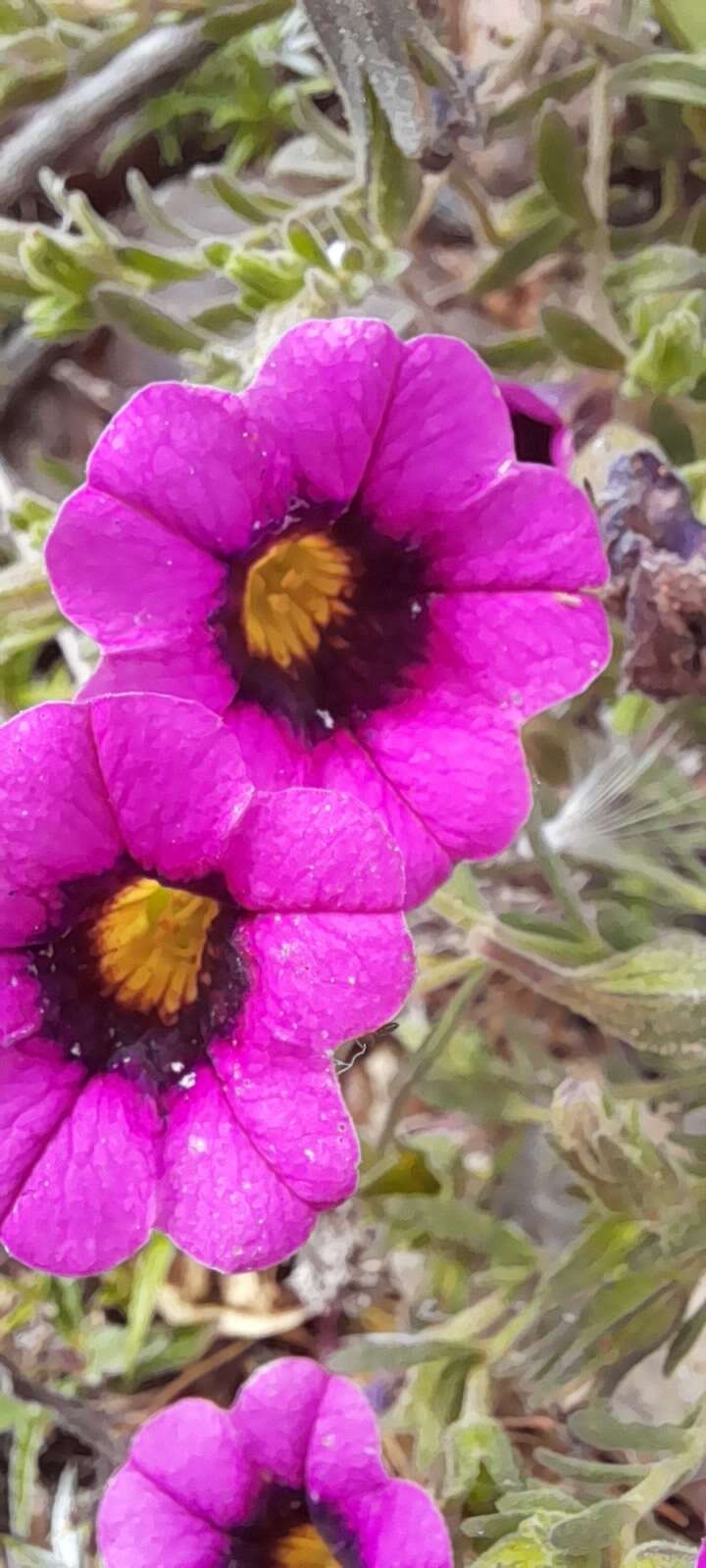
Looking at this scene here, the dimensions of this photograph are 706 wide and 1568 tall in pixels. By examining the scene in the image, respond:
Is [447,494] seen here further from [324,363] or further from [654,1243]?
[654,1243]

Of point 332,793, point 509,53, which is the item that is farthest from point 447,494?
point 509,53

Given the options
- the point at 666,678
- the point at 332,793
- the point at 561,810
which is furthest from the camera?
the point at 561,810

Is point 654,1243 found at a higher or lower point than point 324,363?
lower

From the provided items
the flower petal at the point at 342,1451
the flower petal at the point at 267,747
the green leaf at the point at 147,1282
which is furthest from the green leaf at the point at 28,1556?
the flower petal at the point at 267,747

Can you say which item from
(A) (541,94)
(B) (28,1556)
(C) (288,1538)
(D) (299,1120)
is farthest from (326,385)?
(B) (28,1556)

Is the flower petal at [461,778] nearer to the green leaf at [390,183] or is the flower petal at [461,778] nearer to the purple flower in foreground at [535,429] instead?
the purple flower in foreground at [535,429]

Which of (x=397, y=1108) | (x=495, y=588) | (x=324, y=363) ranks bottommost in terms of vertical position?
(x=397, y=1108)

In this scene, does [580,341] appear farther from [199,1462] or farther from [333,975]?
[199,1462]
